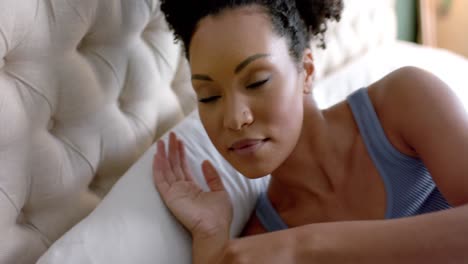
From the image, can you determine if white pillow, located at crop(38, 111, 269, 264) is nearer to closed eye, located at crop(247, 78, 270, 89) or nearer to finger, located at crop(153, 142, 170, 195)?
finger, located at crop(153, 142, 170, 195)

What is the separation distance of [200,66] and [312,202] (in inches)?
15.5

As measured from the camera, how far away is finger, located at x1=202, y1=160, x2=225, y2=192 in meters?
1.03

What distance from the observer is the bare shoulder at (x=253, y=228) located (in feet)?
3.56

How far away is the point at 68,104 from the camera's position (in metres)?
0.94

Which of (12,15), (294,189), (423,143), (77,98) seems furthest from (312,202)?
(12,15)

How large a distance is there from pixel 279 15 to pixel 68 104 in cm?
41

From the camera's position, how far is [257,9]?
2.72 ft

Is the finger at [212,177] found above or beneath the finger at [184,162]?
beneath

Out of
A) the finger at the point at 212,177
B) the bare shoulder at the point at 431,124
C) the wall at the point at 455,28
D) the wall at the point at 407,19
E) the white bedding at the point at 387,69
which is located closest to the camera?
the bare shoulder at the point at 431,124

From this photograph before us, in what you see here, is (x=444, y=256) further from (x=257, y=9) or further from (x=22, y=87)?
(x=22, y=87)

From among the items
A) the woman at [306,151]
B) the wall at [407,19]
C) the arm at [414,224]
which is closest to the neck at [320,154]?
the woman at [306,151]

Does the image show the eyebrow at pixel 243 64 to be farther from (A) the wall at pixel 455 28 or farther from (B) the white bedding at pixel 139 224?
(A) the wall at pixel 455 28

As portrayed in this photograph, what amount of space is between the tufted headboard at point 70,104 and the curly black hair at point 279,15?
156 millimetres

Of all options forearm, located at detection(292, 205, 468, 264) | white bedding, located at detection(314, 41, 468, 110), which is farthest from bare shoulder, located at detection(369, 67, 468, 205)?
white bedding, located at detection(314, 41, 468, 110)
